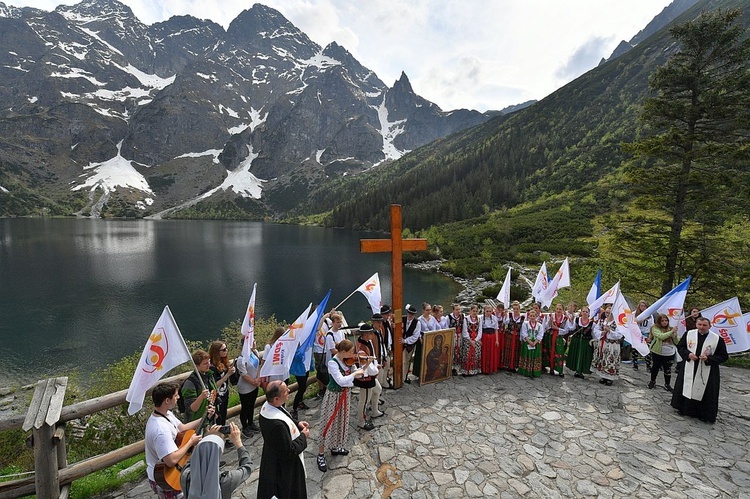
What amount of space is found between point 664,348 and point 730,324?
137 centimetres

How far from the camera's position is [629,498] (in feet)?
15.7

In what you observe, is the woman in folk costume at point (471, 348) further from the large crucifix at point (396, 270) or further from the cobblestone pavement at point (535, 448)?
the large crucifix at point (396, 270)

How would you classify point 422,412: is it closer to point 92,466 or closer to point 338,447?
point 338,447

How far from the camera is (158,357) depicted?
4371 mm

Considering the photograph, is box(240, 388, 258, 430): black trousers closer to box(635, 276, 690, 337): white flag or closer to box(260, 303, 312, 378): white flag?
box(260, 303, 312, 378): white flag

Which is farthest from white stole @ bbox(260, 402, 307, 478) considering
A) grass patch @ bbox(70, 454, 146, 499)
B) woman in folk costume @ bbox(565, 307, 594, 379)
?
woman in folk costume @ bbox(565, 307, 594, 379)

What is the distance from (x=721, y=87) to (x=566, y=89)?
149 m

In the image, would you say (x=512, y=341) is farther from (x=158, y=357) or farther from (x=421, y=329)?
(x=158, y=357)

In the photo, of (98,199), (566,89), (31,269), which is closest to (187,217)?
(98,199)

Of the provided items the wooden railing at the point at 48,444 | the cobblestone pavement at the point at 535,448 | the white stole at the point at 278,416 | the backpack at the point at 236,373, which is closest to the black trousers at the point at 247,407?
the backpack at the point at 236,373

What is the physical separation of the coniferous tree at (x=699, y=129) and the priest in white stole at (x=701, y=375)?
21.9 ft

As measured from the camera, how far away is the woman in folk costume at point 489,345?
9172 millimetres

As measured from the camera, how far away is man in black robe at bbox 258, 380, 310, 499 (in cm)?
373

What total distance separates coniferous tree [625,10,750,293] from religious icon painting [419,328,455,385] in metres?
9.90
